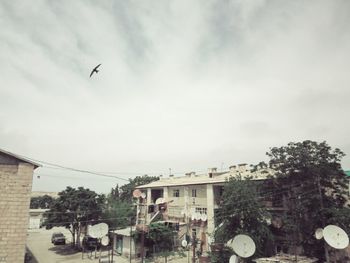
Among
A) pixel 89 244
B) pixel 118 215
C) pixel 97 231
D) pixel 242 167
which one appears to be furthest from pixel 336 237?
pixel 118 215

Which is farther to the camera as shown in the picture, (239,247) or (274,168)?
(274,168)

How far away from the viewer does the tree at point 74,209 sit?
1122 inches

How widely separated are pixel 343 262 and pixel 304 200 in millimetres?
5564

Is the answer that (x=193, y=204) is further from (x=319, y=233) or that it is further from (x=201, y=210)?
(x=319, y=233)

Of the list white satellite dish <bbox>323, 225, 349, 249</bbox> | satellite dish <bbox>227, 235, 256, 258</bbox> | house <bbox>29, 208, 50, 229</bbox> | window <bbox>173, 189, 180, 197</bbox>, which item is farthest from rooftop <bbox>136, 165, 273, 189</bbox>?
house <bbox>29, 208, 50, 229</bbox>

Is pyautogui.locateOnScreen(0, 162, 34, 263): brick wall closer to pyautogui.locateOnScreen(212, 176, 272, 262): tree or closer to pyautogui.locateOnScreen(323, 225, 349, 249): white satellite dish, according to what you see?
pyautogui.locateOnScreen(212, 176, 272, 262): tree

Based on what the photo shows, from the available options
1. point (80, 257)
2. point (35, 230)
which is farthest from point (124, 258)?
point (35, 230)

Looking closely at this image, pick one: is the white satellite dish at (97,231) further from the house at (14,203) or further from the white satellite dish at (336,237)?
the white satellite dish at (336,237)

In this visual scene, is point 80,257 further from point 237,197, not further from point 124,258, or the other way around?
point 237,197

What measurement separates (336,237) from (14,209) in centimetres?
1939

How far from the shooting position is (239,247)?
17.1 m

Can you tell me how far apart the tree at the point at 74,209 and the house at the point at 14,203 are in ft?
50.9

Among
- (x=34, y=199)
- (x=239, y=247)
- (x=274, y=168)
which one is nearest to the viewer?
(x=239, y=247)

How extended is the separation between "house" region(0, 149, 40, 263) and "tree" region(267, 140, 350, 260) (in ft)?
61.6
